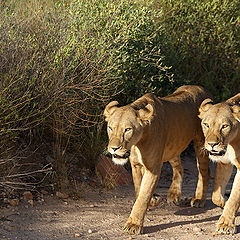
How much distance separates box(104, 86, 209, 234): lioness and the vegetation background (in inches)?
44.5

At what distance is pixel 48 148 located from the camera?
23.7 ft

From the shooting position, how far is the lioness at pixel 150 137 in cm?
495

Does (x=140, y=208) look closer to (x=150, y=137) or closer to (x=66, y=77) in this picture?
(x=150, y=137)

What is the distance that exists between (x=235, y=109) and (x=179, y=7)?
5.32 m

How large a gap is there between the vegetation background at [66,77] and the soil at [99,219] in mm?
350

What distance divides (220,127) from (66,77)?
263cm

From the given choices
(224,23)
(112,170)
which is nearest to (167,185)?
(112,170)

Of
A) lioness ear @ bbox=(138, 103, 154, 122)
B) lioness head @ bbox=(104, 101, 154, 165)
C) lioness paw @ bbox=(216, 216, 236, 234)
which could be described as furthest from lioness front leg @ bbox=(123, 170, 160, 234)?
lioness paw @ bbox=(216, 216, 236, 234)

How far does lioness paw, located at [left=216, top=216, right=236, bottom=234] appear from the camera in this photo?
510 centimetres

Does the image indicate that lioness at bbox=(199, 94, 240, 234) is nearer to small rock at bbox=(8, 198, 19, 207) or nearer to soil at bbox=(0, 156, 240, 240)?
soil at bbox=(0, 156, 240, 240)

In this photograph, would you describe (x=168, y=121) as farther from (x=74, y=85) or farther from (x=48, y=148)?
(x=48, y=148)

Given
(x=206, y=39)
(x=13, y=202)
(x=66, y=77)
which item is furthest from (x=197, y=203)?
(x=206, y=39)

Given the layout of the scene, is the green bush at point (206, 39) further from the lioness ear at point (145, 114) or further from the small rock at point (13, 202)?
the small rock at point (13, 202)

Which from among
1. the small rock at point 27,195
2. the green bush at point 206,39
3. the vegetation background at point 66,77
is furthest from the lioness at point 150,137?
the green bush at point 206,39
